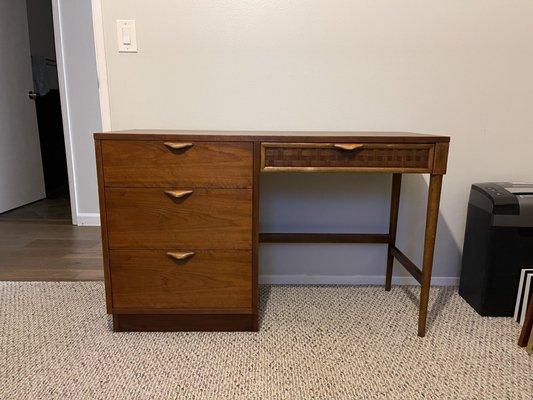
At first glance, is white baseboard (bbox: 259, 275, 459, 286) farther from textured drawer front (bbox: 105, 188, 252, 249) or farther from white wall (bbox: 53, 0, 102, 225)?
white wall (bbox: 53, 0, 102, 225)

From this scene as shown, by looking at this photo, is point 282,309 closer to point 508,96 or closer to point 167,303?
point 167,303

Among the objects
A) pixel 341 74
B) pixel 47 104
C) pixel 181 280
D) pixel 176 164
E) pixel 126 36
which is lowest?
pixel 181 280

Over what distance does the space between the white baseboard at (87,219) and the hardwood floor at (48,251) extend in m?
0.06

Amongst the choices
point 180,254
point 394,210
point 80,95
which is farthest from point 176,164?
point 80,95

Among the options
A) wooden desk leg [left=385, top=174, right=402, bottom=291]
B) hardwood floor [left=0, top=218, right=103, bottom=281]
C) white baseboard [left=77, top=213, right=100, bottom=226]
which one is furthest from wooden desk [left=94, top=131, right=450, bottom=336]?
white baseboard [left=77, top=213, right=100, bottom=226]

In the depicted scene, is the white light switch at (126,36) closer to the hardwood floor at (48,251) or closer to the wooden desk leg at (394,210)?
the hardwood floor at (48,251)

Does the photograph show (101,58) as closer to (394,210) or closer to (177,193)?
(177,193)

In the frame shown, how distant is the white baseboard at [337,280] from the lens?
1.85m

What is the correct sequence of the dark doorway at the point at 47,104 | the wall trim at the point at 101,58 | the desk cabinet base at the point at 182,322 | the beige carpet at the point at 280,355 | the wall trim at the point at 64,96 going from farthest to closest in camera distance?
the dark doorway at the point at 47,104 → the wall trim at the point at 64,96 → the wall trim at the point at 101,58 → the desk cabinet base at the point at 182,322 → the beige carpet at the point at 280,355

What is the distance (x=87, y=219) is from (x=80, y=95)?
0.91 metres

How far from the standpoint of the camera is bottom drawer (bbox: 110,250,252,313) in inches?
52.3

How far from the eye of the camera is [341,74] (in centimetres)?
163

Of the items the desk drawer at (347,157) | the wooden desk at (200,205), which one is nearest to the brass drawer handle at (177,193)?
the wooden desk at (200,205)

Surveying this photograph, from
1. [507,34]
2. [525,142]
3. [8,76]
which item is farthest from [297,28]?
[8,76]
